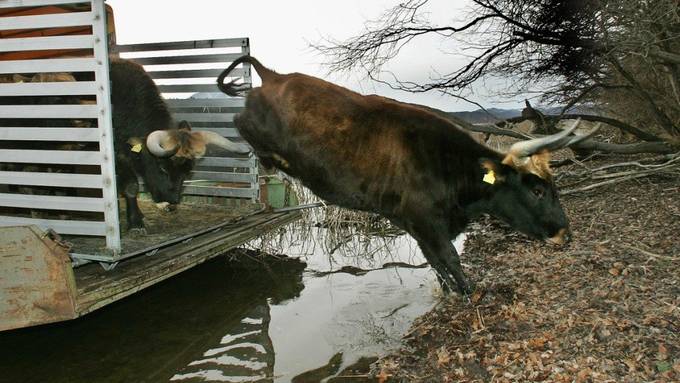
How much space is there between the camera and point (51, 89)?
4.86 m

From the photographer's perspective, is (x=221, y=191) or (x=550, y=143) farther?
(x=221, y=191)

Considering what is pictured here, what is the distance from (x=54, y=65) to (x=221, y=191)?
394 centimetres

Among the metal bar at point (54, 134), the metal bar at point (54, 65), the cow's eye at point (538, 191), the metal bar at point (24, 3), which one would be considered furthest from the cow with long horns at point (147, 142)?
the cow's eye at point (538, 191)

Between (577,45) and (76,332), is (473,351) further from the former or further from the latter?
(577,45)

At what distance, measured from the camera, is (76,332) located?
5.83m

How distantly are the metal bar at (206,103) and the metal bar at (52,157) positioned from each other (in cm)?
302

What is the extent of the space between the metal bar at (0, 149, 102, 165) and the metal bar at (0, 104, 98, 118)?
0.34 meters

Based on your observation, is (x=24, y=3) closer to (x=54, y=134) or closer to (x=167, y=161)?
(x=54, y=134)

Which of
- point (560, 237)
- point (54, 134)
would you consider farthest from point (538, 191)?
point (54, 134)

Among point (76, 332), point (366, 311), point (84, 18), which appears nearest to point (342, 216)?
point (366, 311)

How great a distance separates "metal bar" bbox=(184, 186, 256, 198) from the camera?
8336 millimetres

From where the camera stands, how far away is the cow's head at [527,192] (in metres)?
5.45

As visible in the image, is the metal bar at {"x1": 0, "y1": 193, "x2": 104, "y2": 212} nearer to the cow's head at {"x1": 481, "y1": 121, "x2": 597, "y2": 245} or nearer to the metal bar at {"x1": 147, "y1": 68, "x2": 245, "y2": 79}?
the metal bar at {"x1": 147, "y1": 68, "x2": 245, "y2": 79}

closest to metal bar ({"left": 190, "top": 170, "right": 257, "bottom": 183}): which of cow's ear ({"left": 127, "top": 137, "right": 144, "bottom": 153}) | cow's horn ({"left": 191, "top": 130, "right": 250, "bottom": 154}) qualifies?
cow's horn ({"left": 191, "top": 130, "right": 250, "bottom": 154})
